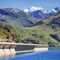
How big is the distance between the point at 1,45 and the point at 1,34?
2240 inches

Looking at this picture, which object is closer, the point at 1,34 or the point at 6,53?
the point at 6,53

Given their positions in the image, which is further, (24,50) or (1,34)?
(24,50)

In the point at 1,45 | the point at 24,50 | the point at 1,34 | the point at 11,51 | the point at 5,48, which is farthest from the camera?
the point at 24,50

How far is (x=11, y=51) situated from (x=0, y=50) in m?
23.8

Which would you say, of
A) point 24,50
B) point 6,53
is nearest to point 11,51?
point 6,53

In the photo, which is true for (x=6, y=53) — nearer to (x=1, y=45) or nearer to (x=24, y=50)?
(x=1, y=45)

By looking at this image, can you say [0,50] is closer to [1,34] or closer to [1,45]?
[1,45]

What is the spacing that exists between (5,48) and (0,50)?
7.07 metres

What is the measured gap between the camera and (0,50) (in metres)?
114

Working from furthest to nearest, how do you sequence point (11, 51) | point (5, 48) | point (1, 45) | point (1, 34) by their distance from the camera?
point (1, 34), point (11, 51), point (5, 48), point (1, 45)

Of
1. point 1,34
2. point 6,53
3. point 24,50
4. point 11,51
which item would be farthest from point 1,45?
point 24,50

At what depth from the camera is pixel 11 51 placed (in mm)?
137750

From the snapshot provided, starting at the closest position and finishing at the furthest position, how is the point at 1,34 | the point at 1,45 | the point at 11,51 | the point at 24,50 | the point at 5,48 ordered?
the point at 1,45 → the point at 5,48 → the point at 11,51 → the point at 1,34 → the point at 24,50

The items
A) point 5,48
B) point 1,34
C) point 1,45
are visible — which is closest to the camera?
point 1,45
